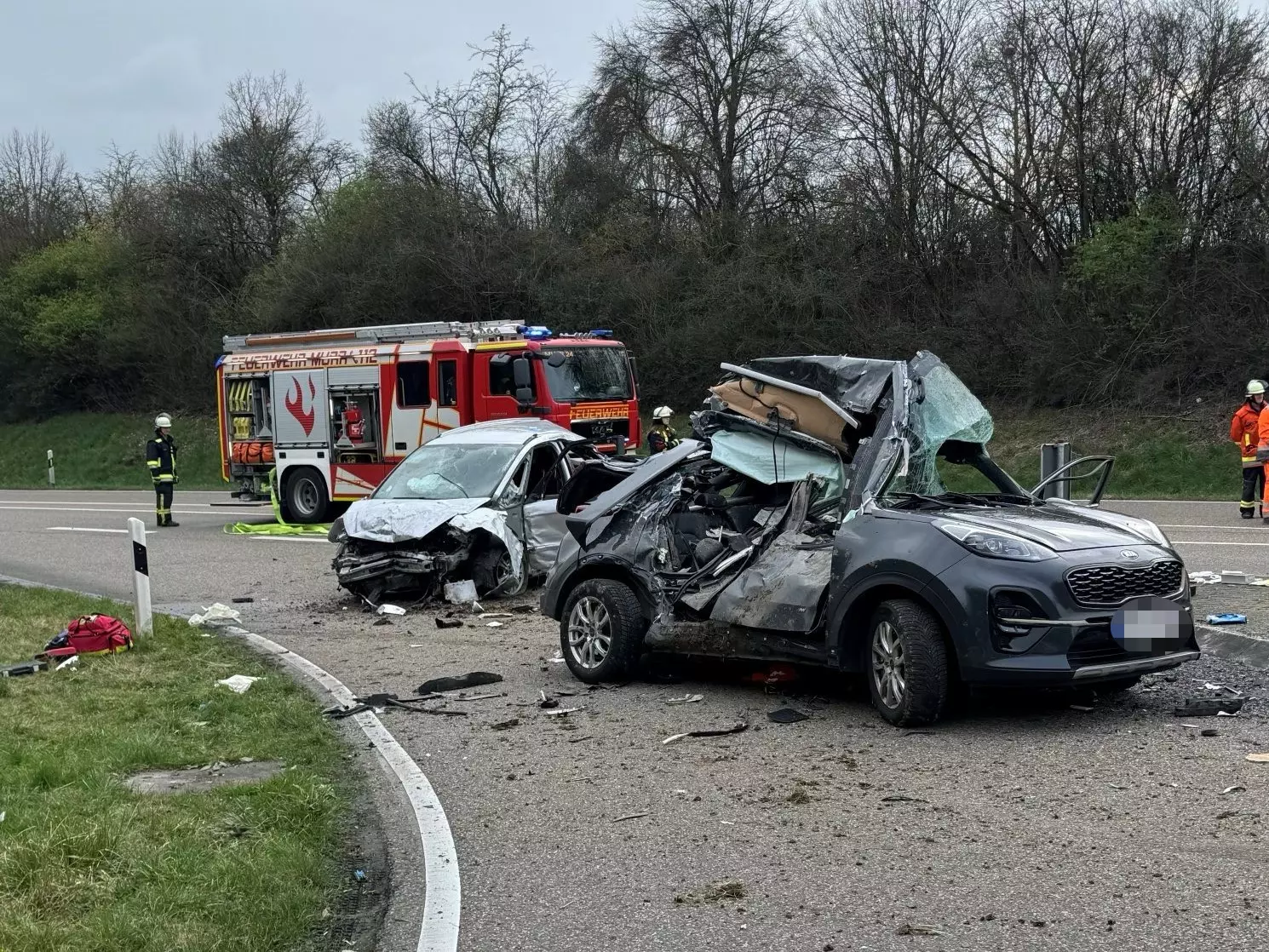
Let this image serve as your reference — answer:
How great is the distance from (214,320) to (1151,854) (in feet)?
136

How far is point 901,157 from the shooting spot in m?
27.4

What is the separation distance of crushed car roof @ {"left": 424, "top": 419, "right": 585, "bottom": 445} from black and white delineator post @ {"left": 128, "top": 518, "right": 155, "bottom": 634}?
3912 mm

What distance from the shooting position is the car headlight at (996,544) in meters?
6.45

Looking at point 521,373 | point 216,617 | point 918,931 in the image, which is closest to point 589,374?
point 521,373

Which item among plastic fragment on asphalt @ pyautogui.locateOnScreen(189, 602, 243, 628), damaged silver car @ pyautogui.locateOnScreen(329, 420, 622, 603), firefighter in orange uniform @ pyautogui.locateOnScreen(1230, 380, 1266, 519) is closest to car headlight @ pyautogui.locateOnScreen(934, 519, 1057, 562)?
damaged silver car @ pyautogui.locateOnScreen(329, 420, 622, 603)

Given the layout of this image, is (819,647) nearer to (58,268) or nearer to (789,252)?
(789,252)

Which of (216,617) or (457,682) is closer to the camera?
(457,682)

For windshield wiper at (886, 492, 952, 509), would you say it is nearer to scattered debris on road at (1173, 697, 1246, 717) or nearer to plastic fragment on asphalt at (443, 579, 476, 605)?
scattered debris on road at (1173, 697, 1246, 717)

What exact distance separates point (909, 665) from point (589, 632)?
2.58 meters

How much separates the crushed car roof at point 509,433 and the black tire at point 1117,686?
7166 millimetres

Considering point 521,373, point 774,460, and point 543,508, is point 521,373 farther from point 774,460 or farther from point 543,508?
point 774,460

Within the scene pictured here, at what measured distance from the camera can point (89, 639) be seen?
10.1 metres

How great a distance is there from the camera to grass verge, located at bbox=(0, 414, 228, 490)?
3788cm

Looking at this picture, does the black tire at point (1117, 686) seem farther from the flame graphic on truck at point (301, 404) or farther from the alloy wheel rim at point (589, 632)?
the flame graphic on truck at point (301, 404)
